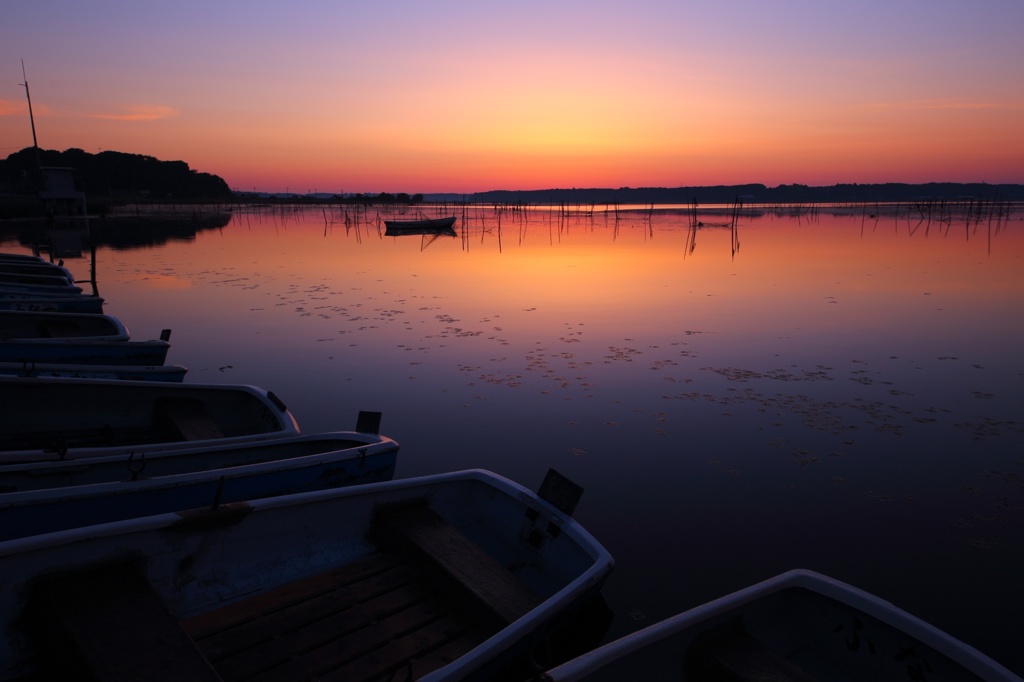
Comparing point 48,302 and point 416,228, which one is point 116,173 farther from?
point 48,302

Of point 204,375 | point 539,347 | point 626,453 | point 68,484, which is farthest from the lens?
point 539,347

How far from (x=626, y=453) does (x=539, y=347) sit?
13.5 ft

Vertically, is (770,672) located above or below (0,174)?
below

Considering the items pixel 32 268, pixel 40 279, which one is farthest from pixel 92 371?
pixel 32 268

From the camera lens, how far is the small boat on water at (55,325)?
8039 millimetres

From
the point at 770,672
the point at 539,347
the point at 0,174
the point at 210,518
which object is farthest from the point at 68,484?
the point at 0,174

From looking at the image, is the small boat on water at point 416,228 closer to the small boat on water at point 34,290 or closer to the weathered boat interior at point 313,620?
the small boat on water at point 34,290

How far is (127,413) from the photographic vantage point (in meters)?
5.65

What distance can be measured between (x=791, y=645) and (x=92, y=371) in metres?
6.50

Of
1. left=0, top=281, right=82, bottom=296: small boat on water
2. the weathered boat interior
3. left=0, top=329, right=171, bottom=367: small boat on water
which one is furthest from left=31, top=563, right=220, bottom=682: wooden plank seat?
left=0, top=281, right=82, bottom=296: small boat on water

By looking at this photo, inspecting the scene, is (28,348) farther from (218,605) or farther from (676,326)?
(676,326)

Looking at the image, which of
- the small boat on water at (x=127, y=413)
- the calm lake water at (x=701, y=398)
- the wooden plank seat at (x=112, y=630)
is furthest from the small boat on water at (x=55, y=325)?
the wooden plank seat at (x=112, y=630)

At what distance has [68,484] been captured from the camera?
3.94 meters

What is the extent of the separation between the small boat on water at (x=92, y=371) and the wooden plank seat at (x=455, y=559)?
13.1 feet
